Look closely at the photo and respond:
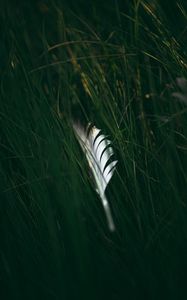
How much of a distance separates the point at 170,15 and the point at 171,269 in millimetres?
1074

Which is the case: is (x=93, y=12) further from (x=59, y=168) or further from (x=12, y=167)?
(x=59, y=168)

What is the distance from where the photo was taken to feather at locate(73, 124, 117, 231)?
167 cm

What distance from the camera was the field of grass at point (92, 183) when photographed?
1.58 meters

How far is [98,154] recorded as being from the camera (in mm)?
1698

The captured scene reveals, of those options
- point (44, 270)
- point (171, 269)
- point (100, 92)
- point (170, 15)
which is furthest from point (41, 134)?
point (170, 15)

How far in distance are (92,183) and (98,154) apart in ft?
0.38

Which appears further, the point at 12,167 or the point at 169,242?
the point at 12,167

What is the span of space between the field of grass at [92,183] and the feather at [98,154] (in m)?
0.04

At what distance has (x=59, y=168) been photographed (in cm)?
160

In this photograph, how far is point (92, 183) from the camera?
179 cm

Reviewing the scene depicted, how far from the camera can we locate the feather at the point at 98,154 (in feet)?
5.47

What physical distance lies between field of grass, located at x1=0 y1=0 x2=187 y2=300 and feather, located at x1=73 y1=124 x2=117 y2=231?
0.04m

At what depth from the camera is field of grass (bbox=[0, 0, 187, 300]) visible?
158 centimetres

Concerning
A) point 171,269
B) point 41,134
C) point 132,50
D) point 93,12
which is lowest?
point 171,269
